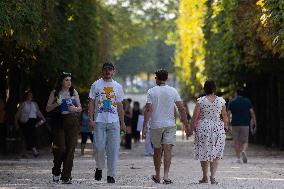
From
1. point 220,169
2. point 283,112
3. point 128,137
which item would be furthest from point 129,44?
point 220,169

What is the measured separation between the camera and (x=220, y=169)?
19.7 metres

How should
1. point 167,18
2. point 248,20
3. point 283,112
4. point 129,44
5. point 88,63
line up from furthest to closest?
point 167,18 < point 129,44 < point 88,63 < point 283,112 < point 248,20

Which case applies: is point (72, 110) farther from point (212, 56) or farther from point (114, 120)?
point (212, 56)

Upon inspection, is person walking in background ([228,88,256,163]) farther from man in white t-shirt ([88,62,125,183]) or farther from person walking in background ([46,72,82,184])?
person walking in background ([46,72,82,184])

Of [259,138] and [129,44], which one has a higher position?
[129,44]

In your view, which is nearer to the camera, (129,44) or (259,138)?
(259,138)

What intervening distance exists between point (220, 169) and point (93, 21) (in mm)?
17022

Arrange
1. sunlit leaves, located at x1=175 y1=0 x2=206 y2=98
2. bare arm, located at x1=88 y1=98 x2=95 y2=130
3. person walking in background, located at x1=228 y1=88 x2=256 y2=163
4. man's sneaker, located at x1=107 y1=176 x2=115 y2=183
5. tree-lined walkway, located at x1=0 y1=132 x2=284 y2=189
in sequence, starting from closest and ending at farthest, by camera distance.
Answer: tree-lined walkway, located at x1=0 y1=132 x2=284 y2=189
bare arm, located at x1=88 y1=98 x2=95 y2=130
man's sneaker, located at x1=107 y1=176 x2=115 y2=183
person walking in background, located at x1=228 y1=88 x2=256 y2=163
sunlit leaves, located at x1=175 y1=0 x2=206 y2=98

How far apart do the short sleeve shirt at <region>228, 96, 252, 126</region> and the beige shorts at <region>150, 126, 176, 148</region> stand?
7.61m

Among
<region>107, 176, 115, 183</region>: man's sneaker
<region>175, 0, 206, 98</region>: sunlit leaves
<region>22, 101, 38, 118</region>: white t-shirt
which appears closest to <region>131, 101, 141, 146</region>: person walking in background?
<region>175, 0, 206, 98</region>: sunlit leaves

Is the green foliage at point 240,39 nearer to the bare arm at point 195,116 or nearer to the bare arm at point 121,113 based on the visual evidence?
the bare arm at point 195,116

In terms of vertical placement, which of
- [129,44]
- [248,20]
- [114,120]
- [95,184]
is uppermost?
[129,44]

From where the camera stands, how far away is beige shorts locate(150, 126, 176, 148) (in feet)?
50.0

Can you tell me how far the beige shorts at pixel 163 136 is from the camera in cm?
1524
